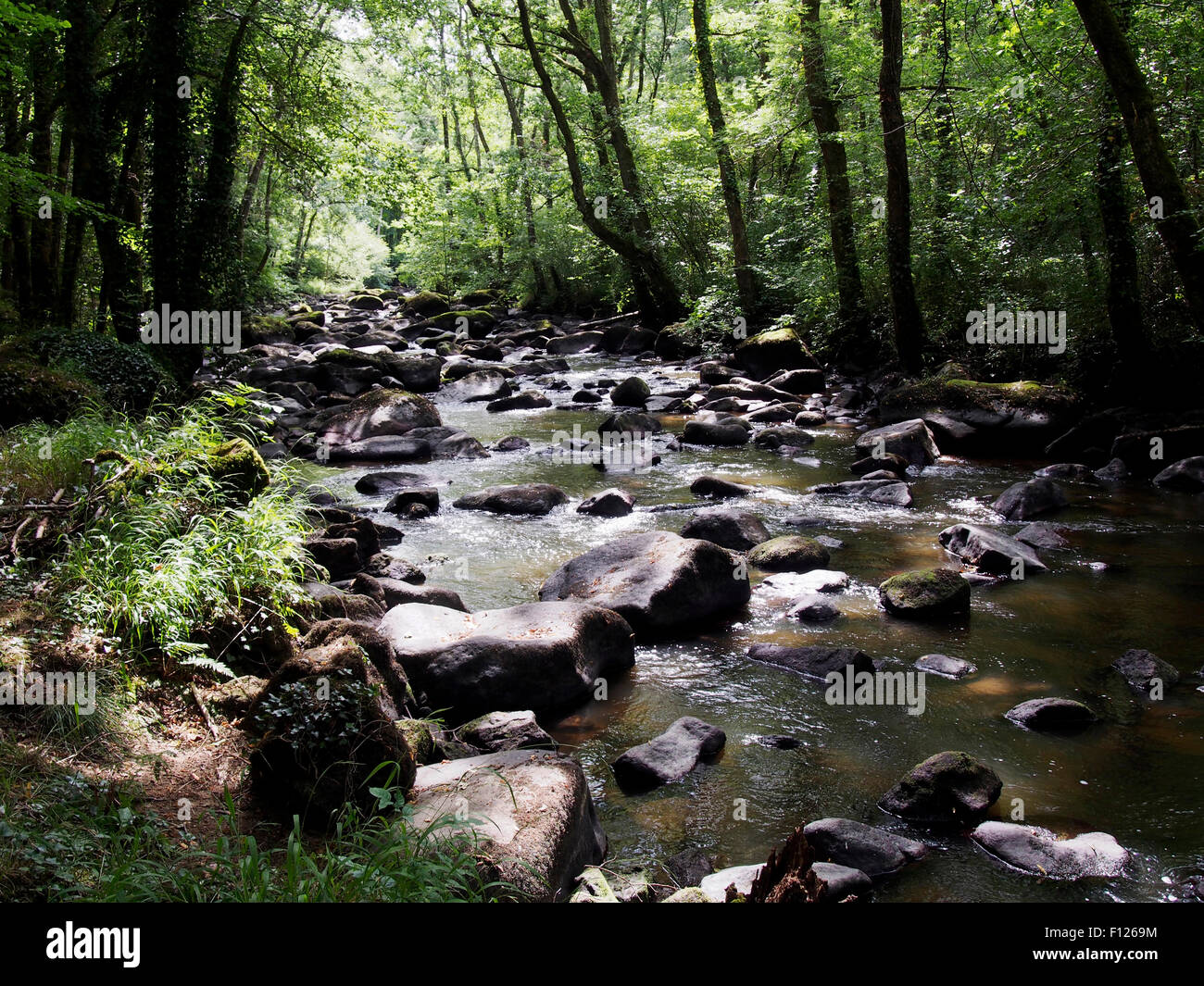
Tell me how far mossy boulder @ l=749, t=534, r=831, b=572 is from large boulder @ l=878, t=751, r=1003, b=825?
3.63m

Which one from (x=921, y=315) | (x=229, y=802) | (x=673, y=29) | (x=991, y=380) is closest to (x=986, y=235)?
(x=921, y=315)

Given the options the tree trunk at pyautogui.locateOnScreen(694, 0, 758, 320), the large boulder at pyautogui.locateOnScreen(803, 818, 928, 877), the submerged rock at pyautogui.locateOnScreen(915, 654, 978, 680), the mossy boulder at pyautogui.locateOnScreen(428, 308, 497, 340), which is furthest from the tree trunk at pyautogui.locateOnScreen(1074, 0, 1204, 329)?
the mossy boulder at pyautogui.locateOnScreen(428, 308, 497, 340)

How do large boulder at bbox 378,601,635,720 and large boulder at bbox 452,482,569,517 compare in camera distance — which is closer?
large boulder at bbox 378,601,635,720

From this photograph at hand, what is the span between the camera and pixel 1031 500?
9.47 metres

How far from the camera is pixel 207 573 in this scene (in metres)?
5.10

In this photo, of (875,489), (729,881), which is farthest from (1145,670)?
(875,489)

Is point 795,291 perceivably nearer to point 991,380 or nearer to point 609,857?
point 991,380

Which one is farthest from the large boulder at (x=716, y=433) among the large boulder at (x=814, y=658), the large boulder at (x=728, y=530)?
the large boulder at (x=814, y=658)

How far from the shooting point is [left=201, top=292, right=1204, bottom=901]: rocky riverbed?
4.07 m

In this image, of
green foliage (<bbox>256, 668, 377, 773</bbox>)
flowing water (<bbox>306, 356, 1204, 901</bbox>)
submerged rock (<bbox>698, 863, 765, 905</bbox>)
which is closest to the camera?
submerged rock (<bbox>698, 863, 765, 905</bbox>)

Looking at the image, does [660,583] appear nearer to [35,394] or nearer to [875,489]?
[875,489]

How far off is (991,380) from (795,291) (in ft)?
22.3

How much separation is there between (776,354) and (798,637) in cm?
1257

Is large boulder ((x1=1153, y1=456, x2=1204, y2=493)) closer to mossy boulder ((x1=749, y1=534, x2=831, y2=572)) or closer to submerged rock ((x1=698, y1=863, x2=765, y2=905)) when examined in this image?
mossy boulder ((x1=749, y1=534, x2=831, y2=572))
